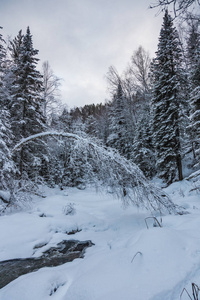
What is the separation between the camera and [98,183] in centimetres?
541

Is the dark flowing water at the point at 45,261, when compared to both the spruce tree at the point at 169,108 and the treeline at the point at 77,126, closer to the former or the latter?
the treeline at the point at 77,126

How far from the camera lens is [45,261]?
3.21 metres

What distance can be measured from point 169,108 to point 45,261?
1254cm

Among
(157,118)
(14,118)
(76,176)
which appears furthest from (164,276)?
(76,176)

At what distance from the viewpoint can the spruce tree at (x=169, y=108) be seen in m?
12.1

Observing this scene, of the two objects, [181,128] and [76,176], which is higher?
[181,128]

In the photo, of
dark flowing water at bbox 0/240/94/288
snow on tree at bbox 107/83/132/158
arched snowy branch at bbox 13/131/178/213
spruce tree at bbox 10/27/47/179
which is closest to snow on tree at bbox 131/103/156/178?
snow on tree at bbox 107/83/132/158

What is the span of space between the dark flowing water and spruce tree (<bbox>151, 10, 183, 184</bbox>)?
10.5 metres

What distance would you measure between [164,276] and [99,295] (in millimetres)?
761

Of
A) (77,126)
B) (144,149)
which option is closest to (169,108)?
(144,149)

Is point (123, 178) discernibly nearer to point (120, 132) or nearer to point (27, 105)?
point (27, 105)

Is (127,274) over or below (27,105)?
below

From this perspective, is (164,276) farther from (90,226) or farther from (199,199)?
(199,199)

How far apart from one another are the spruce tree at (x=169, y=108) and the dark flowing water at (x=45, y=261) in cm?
1045
